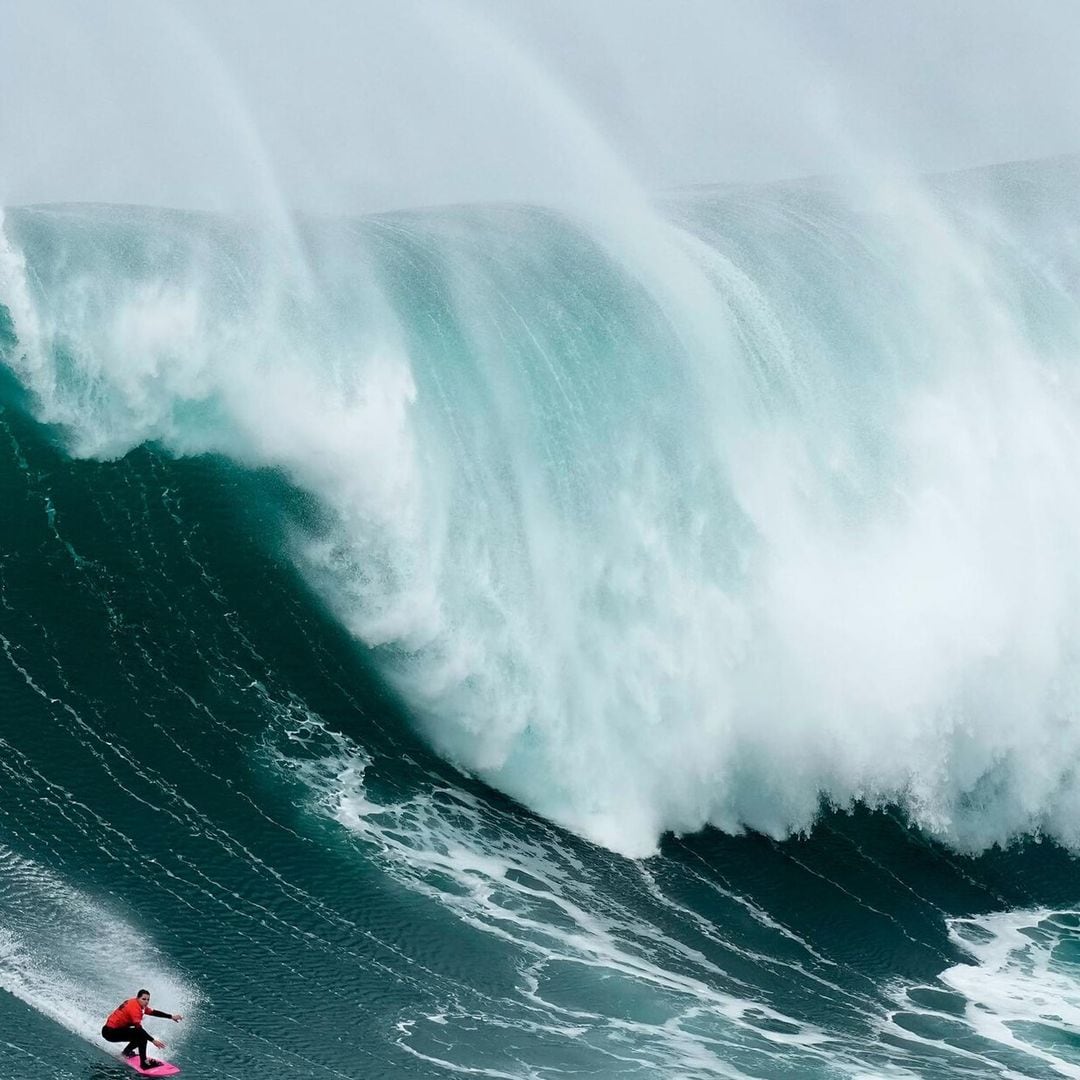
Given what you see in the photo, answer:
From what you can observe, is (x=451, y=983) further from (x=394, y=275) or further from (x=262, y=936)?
(x=394, y=275)

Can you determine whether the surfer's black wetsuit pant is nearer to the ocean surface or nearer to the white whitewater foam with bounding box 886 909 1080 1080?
the ocean surface

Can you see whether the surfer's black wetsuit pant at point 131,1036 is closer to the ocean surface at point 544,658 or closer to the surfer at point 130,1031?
the surfer at point 130,1031

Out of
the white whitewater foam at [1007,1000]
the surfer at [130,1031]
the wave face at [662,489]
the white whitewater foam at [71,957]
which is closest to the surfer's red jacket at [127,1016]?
the surfer at [130,1031]

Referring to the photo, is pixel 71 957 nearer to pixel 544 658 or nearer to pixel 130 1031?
pixel 130 1031

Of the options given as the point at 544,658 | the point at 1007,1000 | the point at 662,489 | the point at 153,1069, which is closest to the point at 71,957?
the point at 153,1069

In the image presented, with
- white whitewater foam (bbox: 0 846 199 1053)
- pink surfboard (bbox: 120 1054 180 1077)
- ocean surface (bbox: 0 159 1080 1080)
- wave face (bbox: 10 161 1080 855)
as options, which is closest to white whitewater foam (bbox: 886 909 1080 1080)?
ocean surface (bbox: 0 159 1080 1080)

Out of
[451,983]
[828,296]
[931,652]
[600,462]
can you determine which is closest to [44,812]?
[451,983]

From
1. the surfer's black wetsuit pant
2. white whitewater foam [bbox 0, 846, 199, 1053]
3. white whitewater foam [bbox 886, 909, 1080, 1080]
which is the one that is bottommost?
the surfer's black wetsuit pant
